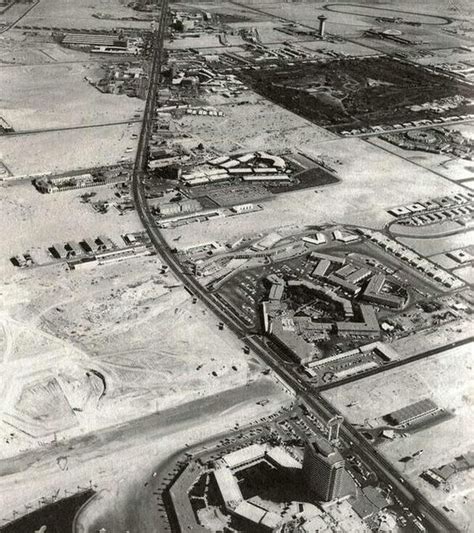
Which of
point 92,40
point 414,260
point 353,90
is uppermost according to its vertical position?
point 92,40

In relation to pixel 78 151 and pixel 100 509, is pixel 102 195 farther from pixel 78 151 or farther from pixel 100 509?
pixel 100 509

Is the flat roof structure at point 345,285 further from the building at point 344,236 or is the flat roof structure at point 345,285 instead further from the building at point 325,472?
the building at point 325,472

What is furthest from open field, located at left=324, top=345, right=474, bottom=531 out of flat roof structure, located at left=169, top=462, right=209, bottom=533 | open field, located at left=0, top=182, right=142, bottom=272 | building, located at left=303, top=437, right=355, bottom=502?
open field, located at left=0, top=182, right=142, bottom=272

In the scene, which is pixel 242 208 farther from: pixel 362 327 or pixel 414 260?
pixel 362 327

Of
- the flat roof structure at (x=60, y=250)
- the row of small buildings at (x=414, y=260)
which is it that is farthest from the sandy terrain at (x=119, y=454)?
the flat roof structure at (x=60, y=250)

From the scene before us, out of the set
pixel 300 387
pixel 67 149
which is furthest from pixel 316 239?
pixel 67 149

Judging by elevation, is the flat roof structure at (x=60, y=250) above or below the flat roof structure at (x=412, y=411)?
below

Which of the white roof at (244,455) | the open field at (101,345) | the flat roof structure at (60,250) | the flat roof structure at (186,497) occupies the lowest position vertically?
the open field at (101,345)

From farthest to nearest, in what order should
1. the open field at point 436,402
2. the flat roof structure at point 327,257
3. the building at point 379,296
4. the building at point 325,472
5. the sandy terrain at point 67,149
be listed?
the sandy terrain at point 67,149, the flat roof structure at point 327,257, the building at point 379,296, the open field at point 436,402, the building at point 325,472
